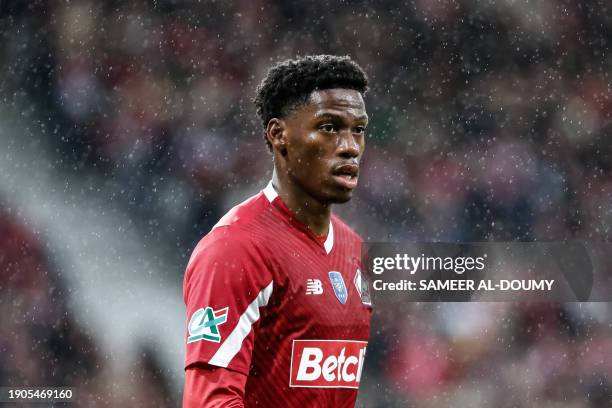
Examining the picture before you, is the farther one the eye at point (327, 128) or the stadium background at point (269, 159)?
the stadium background at point (269, 159)

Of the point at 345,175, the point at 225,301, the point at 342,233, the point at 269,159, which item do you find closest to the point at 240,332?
the point at 225,301

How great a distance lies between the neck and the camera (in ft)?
6.17

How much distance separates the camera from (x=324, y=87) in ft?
6.06

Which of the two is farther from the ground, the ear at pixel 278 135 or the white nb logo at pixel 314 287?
the ear at pixel 278 135

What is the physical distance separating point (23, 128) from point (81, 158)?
508mm

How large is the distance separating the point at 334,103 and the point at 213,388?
71 cm

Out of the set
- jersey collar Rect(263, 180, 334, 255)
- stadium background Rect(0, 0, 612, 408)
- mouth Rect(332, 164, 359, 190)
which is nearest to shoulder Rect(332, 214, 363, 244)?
jersey collar Rect(263, 180, 334, 255)

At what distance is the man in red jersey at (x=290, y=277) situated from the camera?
160cm

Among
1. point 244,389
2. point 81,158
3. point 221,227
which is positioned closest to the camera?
point 244,389

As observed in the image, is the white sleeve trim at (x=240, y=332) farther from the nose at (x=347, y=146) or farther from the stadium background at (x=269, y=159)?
the stadium background at (x=269, y=159)

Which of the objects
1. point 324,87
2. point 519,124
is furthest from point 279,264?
point 519,124

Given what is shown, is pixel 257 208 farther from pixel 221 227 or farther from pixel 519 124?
pixel 519 124

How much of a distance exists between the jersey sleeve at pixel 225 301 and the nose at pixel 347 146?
0.99ft

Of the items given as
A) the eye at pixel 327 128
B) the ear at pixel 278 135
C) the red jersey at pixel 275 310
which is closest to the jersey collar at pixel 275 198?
the red jersey at pixel 275 310
